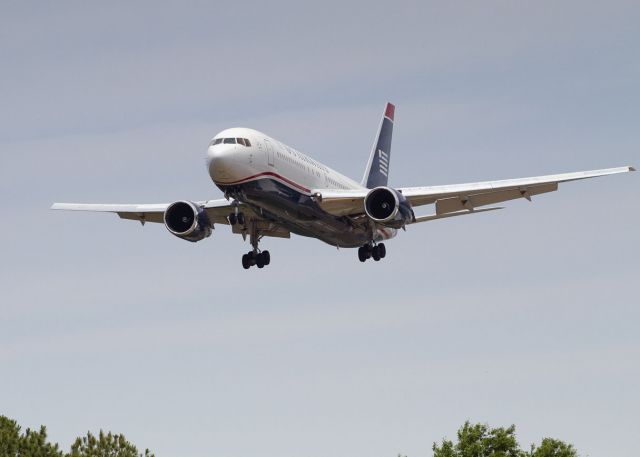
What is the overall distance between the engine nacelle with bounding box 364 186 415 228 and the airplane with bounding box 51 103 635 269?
0.04 m

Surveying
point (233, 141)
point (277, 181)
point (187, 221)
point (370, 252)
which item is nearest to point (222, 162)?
point (233, 141)

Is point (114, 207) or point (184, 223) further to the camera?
point (114, 207)

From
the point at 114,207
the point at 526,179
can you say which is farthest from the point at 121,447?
the point at 526,179

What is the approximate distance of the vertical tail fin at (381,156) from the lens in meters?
88.7

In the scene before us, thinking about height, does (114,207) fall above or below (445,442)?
above

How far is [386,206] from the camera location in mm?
73250

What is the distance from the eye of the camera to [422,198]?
76.2 metres

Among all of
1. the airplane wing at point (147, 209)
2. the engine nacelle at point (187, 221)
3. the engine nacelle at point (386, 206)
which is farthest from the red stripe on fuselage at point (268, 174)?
the engine nacelle at point (187, 221)

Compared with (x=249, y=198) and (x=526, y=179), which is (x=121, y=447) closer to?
(x=249, y=198)

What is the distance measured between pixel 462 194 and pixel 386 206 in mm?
4232

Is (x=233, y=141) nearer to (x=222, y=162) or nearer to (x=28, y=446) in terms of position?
(x=222, y=162)

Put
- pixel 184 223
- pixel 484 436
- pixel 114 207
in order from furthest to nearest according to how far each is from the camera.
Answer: pixel 484 436 → pixel 114 207 → pixel 184 223

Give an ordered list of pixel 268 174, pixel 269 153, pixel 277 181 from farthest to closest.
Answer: pixel 277 181 → pixel 269 153 → pixel 268 174

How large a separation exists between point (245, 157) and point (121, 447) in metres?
22.0
